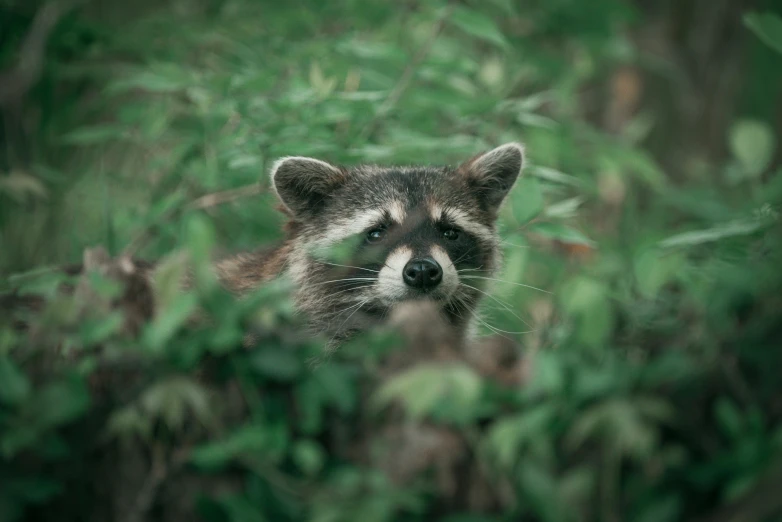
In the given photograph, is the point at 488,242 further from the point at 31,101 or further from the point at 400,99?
the point at 31,101

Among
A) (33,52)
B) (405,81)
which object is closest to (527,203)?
(405,81)

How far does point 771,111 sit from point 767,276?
5856 millimetres

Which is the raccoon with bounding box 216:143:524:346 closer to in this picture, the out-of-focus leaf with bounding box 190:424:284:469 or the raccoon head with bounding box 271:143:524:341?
the raccoon head with bounding box 271:143:524:341

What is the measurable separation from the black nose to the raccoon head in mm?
10

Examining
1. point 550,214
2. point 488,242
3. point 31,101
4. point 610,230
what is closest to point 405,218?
point 488,242

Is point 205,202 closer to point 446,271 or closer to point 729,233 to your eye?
point 446,271

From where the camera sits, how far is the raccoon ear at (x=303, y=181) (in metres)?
3.97

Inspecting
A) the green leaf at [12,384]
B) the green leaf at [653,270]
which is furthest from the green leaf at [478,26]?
the green leaf at [12,384]

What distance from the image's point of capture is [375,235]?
411 cm

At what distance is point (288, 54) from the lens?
4.54 metres

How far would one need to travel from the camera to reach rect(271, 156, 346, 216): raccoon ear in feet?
13.0

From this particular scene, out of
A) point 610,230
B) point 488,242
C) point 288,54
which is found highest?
point 288,54

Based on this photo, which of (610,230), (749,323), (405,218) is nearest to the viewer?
(749,323)

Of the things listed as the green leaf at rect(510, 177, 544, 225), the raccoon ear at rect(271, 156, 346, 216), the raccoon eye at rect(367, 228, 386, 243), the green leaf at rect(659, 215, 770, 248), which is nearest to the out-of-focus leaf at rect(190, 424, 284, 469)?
the green leaf at rect(510, 177, 544, 225)
